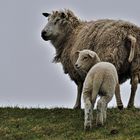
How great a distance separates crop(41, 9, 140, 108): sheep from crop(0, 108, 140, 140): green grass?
1.28 metres

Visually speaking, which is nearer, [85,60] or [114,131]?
→ [114,131]

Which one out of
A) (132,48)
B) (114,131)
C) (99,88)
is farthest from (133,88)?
(114,131)

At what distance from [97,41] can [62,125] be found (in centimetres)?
295

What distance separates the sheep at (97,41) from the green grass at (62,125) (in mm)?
1283

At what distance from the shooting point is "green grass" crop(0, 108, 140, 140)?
1197 cm

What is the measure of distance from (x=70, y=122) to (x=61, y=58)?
4.05m

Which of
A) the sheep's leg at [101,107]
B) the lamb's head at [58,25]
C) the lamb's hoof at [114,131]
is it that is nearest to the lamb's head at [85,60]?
the sheep's leg at [101,107]

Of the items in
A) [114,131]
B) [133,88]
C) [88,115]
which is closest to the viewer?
[114,131]

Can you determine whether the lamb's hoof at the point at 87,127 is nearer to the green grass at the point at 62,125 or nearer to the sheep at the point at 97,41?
the green grass at the point at 62,125

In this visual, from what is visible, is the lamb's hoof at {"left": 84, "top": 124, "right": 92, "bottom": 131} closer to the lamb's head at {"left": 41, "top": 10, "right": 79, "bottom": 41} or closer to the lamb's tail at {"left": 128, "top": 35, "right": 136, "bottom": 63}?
the lamb's tail at {"left": 128, "top": 35, "right": 136, "bottom": 63}

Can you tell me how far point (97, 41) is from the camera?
15289mm

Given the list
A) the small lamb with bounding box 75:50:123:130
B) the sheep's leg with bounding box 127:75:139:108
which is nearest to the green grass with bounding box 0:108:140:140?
the small lamb with bounding box 75:50:123:130

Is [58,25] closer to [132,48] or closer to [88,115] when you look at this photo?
[132,48]

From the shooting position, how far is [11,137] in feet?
41.2
